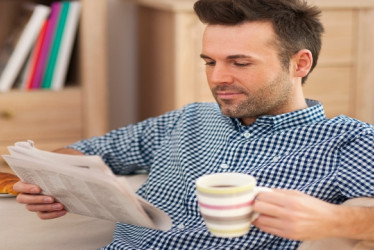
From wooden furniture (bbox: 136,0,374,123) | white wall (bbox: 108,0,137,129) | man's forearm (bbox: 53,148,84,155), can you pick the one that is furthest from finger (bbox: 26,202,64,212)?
white wall (bbox: 108,0,137,129)

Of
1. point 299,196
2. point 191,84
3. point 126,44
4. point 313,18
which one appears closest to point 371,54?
point 191,84

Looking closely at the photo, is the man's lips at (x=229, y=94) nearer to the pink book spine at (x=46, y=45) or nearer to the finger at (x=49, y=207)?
the finger at (x=49, y=207)

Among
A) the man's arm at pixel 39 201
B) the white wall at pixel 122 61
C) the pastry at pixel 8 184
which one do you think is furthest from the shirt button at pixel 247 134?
the white wall at pixel 122 61

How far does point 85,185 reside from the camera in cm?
115

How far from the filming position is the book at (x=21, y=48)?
2.57m

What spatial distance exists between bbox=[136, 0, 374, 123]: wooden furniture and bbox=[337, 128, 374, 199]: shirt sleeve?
1.29 m

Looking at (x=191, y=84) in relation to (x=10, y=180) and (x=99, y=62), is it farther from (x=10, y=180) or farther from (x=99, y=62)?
(x=10, y=180)

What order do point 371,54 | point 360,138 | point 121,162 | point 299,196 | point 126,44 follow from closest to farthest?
point 299,196
point 360,138
point 121,162
point 371,54
point 126,44

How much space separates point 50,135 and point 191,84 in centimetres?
56

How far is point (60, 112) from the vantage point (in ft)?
8.62

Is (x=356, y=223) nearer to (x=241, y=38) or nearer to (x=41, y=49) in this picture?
(x=241, y=38)

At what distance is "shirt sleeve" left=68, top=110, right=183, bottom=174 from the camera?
159 cm

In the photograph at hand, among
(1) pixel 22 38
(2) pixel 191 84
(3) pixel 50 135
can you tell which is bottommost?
(3) pixel 50 135

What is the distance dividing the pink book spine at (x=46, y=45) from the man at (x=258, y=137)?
1.24m
